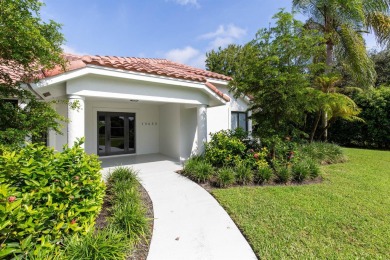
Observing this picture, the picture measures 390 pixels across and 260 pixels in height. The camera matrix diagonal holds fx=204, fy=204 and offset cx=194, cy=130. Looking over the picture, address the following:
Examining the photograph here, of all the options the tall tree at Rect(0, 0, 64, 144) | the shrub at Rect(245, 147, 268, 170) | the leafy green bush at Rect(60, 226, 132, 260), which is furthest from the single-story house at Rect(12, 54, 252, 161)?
the leafy green bush at Rect(60, 226, 132, 260)

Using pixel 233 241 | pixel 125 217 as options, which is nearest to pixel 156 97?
pixel 125 217

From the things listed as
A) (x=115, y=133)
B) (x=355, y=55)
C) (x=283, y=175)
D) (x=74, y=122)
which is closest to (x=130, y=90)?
(x=74, y=122)

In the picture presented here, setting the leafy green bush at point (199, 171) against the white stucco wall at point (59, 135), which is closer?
the leafy green bush at point (199, 171)

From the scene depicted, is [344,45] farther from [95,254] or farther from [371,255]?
[95,254]

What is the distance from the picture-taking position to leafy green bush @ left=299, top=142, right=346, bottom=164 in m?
11.3

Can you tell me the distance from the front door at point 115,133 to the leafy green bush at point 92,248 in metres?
10.3

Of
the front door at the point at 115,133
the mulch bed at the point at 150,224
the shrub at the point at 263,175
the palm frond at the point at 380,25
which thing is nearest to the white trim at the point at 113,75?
the mulch bed at the point at 150,224

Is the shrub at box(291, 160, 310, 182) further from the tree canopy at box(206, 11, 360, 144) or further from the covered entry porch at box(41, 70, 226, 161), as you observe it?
the covered entry porch at box(41, 70, 226, 161)

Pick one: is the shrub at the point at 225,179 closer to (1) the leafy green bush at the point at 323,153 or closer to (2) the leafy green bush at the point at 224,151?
(2) the leafy green bush at the point at 224,151

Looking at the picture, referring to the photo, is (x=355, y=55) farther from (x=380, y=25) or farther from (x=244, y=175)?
(x=244, y=175)

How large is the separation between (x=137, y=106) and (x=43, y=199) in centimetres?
1109

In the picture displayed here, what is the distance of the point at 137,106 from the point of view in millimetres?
13773

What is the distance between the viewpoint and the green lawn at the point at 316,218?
3916 mm

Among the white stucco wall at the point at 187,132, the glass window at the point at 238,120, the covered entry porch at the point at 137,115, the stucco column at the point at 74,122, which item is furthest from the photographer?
the glass window at the point at 238,120
